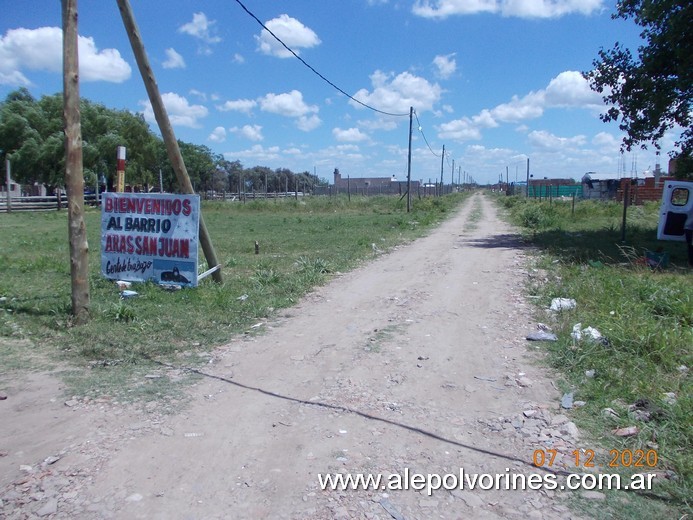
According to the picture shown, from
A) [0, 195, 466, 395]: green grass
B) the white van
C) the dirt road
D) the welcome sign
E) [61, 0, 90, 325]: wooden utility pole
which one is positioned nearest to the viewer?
the dirt road

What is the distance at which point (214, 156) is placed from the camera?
65.9 m

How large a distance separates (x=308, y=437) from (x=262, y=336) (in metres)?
2.87

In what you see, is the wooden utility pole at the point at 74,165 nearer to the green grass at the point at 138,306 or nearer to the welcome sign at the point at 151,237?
the green grass at the point at 138,306

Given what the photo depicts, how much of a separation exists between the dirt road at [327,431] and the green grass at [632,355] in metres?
0.34

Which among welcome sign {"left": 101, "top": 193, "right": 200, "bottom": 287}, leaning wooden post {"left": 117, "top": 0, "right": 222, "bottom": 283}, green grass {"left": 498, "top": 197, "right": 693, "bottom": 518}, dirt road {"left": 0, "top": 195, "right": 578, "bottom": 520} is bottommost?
dirt road {"left": 0, "top": 195, "right": 578, "bottom": 520}

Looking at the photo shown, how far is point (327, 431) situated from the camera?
13.9ft

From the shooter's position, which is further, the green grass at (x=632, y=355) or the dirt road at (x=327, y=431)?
the green grass at (x=632, y=355)
